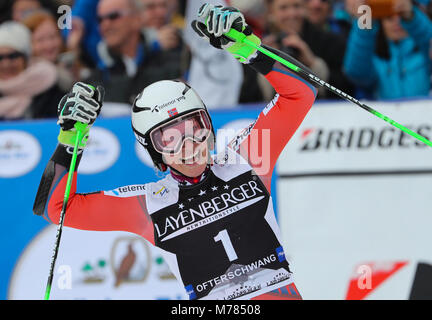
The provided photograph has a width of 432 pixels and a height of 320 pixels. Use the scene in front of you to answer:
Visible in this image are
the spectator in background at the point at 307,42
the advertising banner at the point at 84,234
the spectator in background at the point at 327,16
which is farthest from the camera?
the spectator in background at the point at 327,16

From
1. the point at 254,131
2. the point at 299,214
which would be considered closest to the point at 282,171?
the point at 299,214

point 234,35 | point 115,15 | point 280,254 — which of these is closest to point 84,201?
point 280,254

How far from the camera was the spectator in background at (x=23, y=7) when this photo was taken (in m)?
7.55

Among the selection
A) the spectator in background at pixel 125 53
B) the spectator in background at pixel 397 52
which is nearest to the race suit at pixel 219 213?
the spectator in background at pixel 397 52

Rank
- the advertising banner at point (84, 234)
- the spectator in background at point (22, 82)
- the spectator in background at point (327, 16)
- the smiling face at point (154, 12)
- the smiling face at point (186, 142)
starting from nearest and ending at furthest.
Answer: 1. the smiling face at point (186, 142)
2. the advertising banner at point (84, 234)
3. the spectator in background at point (22, 82)
4. the spectator in background at point (327, 16)
5. the smiling face at point (154, 12)

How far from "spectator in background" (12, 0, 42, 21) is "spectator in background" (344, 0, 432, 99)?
3102 millimetres

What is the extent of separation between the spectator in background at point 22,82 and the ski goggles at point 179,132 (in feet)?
9.30

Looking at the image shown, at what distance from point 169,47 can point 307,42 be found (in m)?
1.24

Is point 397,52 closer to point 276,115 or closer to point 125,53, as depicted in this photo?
point 125,53

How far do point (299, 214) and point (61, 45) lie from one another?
9.08ft

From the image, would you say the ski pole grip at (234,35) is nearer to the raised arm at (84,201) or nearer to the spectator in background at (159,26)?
the raised arm at (84,201)

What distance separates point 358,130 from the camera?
6262 millimetres
